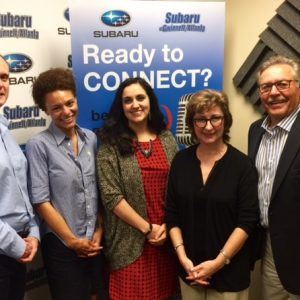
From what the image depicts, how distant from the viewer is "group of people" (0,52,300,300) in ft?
5.71

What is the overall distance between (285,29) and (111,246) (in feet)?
6.04

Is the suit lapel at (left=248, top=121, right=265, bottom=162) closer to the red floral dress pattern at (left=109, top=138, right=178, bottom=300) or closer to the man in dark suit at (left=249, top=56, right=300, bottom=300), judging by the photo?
the man in dark suit at (left=249, top=56, right=300, bottom=300)

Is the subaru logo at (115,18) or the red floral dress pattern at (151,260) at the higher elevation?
the subaru logo at (115,18)

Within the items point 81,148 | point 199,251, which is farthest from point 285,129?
point 81,148

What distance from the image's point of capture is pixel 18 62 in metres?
2.32

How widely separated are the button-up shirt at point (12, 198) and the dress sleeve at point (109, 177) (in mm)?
390

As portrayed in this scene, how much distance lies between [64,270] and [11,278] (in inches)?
12.9

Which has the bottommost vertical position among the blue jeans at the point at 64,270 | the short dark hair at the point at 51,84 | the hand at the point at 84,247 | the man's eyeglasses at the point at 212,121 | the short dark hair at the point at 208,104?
the blue jeans at the point at 64,270

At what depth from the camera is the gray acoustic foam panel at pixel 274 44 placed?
247 cm

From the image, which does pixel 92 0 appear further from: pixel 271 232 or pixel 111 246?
A: pixel 271 232

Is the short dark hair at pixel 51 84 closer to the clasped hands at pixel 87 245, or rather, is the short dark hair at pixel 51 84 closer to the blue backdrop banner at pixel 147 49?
the blue backdrop banner at pixel 147 49

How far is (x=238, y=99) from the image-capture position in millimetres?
2941

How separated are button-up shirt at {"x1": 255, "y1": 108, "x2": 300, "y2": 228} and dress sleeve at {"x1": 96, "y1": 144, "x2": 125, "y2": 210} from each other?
0.73 meters

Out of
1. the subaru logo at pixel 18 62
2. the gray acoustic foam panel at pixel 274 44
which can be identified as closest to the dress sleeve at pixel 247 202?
the gray acoustic foam panel at pixel 274 44
